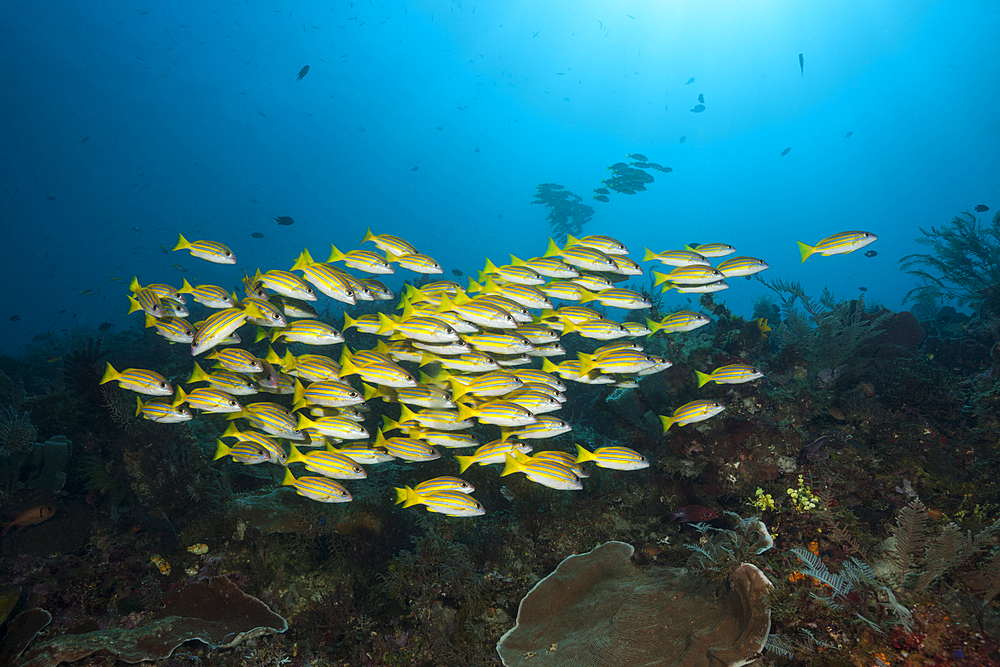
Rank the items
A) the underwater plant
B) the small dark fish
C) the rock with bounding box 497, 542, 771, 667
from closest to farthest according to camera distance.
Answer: the rock with bounding box 497, 542, 771, 667 < the small dark fish < the underwater plant

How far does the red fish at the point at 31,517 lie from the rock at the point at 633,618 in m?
7.17

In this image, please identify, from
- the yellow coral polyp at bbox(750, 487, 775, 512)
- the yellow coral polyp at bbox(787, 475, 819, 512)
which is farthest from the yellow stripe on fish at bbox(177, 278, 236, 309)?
the yellow coral polyp at bbox(787, 475, 819, 512)

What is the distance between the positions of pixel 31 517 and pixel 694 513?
9557 millimetres

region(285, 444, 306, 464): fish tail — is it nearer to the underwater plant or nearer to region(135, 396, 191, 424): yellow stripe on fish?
region(135, 396, 191, 424): yellow stripe on fish

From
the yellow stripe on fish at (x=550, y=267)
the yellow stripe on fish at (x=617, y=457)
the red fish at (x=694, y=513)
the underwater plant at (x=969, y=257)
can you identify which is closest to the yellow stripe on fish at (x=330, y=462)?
the yellow stripe on fish at (x=617, y=457)

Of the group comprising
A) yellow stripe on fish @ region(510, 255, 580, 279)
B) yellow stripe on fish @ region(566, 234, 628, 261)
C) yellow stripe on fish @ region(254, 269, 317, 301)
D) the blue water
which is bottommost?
yellow stripe on fish @ region(254, 269, 317, 301)

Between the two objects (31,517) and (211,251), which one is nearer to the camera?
(211,251)

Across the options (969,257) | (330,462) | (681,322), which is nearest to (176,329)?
(330,462)

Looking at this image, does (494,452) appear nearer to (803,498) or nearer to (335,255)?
(335,255)

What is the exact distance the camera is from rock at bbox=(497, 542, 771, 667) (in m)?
3.04

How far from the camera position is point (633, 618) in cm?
355

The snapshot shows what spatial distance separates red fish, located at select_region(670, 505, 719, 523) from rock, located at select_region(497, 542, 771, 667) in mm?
925

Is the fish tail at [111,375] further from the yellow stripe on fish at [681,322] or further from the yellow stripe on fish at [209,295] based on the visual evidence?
the yellow stripe on fish at [681,322]

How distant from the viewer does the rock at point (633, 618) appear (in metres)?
3.04
